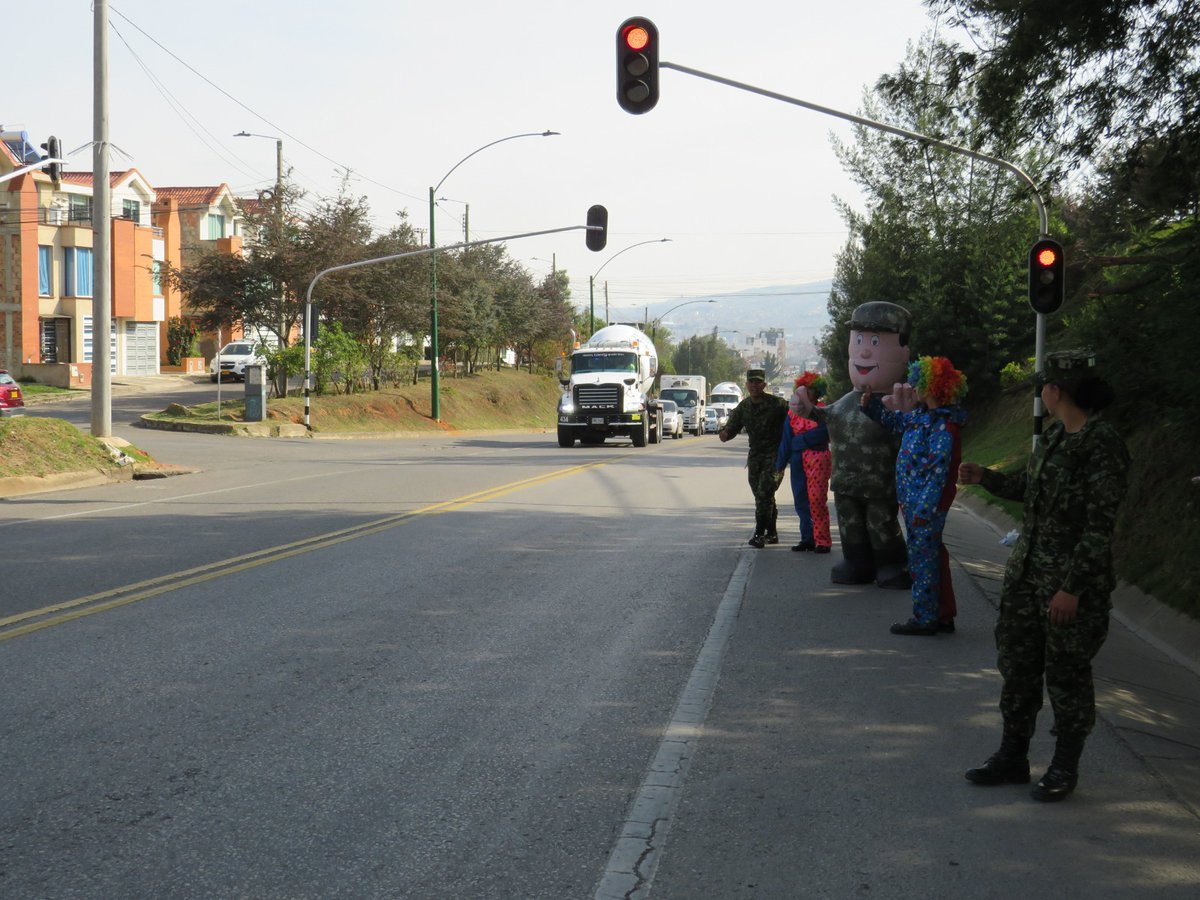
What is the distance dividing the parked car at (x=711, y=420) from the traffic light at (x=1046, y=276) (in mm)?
49384

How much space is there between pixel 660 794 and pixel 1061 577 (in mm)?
1799

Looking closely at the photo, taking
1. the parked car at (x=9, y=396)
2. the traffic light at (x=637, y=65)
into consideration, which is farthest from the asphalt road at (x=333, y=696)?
the parked car at (x=9, y=396)

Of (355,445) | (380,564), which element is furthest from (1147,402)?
(355,445)

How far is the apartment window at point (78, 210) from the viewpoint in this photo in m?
56.5

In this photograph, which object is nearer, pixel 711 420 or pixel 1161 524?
pixel 1161 524

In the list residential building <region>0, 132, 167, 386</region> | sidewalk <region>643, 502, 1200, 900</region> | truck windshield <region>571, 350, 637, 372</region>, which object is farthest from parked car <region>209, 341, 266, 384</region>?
sidewalk <region>643, 502, 1200, 900</region>

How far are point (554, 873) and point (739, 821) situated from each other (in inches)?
34.6

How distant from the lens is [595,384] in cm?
3784

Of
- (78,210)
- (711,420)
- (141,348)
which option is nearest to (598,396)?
(711,420)

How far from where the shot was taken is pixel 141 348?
61125mm

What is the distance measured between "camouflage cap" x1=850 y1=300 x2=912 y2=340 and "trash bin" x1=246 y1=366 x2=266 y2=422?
90.3ft

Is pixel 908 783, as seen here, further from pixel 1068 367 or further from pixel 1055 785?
pixel 1068 367

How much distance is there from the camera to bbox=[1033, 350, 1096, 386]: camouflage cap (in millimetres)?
5348

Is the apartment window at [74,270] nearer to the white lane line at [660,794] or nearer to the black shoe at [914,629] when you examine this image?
the black shoe at [914,629]
